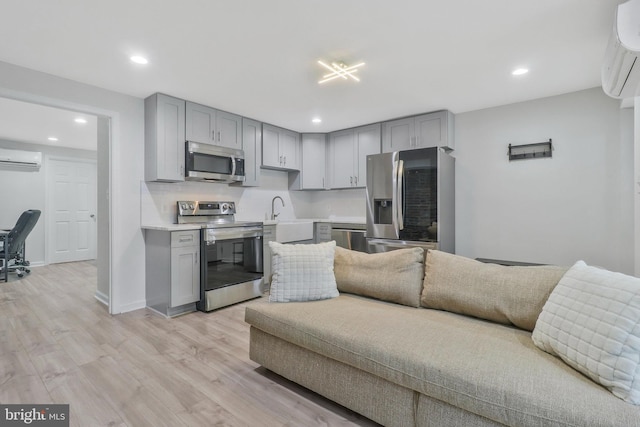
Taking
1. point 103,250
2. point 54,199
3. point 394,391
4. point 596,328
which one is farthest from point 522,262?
point 54,199

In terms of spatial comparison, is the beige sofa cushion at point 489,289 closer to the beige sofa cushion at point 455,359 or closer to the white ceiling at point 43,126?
the beige sofa cushion at point 455,359

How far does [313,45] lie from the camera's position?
7.71 ft

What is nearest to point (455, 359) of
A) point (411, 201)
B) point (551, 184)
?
point (411, 201)

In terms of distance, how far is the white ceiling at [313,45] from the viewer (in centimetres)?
194

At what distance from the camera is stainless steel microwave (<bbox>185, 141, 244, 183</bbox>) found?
3.55 m

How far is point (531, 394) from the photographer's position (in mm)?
1148

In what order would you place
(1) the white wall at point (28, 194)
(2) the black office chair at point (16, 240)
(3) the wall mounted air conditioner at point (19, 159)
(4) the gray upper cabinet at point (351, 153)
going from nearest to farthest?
1. (4) the gray upper cabinet at point (351, 153)
2. (2) the black office chair at point (16, 240)
3. (3) the wall mounted air conditioner at point (19, 159)
4. (1) the white wall at point (28, 194)

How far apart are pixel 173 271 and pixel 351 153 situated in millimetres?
2929

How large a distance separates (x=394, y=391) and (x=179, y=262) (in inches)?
98.3

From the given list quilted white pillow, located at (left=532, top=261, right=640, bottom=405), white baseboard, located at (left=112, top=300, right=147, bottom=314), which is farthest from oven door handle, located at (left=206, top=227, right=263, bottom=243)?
quilted white pillow, located at (left=532, top=261, right=640, bottom=405)

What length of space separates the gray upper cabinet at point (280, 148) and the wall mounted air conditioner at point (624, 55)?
3.64 m

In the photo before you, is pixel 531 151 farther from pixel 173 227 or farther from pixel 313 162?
pixel 173 227

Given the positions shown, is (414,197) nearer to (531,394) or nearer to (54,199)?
(531,394)

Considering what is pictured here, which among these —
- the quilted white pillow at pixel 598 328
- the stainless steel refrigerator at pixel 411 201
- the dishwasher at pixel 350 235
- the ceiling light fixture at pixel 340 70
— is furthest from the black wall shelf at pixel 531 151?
the quilted white pillow at pixel 598 328
